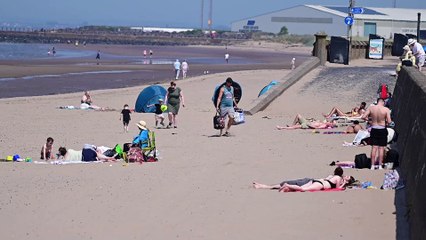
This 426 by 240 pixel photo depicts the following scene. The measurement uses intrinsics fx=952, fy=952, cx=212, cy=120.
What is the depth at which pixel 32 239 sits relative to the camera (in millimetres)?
9688

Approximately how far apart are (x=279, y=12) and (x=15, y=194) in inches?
5248

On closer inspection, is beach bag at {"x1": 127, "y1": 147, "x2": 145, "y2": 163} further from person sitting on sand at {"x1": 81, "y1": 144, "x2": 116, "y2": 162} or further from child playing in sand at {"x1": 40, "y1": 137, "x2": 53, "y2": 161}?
child playing in sand at {"x1": 40, "y1": 137, "x2": 53, "y2": 161}

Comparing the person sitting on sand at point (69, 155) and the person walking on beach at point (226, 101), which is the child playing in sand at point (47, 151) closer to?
the person sitting on sand at point (69, 155)

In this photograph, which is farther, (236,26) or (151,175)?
(236,26)

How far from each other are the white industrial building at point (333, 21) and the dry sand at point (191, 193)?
2074 inches

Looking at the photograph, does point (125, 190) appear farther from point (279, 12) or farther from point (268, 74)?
point (279, 12)

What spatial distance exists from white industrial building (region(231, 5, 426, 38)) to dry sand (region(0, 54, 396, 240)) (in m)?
52.7

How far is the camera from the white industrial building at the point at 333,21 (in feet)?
313

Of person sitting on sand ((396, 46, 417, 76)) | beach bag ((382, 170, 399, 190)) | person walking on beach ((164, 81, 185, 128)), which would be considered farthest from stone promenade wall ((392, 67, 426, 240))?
person walking on beach ((164, 81, 185, 128))

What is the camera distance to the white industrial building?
3752 inches

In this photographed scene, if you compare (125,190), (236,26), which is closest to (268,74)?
(125,190)

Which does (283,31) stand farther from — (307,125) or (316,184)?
(316,184)

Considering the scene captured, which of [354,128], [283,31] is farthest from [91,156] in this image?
[283,31]

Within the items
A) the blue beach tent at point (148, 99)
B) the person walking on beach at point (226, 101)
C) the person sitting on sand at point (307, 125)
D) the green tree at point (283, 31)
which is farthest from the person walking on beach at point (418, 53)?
the green tree at point (283, 31)
